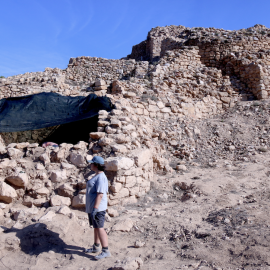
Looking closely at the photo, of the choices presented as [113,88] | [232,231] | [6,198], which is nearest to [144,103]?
[113,88]

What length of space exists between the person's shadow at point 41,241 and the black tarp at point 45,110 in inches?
128

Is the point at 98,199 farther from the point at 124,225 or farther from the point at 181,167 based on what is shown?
the point at 181,167

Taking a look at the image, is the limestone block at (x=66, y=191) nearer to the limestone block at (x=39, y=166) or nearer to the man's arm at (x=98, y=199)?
the limestone block at (x=39, y=166)

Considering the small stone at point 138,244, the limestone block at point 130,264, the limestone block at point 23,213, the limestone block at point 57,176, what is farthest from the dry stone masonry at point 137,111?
the limestone block at point 130,264

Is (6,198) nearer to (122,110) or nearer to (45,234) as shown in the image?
(45,234)

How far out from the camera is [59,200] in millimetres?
4438

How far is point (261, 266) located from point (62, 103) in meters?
5.77

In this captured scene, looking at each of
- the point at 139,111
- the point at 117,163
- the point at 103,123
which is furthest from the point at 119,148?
the point at 139,111

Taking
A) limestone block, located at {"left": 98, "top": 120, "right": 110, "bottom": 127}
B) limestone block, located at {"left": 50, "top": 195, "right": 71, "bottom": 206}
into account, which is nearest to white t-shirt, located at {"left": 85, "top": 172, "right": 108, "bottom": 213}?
limestone block, located at {"left": 50, "top": 195, "right": 71, "bottom": 206}

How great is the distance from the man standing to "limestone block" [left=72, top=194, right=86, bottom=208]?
108cm

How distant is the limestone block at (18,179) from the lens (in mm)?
4547

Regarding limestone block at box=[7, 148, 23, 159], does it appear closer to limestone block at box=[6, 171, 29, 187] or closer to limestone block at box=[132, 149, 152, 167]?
limestone block at box=[6, 171, 29, 187]

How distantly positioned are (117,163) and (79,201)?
0.91 m

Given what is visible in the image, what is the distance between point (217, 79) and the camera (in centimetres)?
1066
